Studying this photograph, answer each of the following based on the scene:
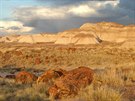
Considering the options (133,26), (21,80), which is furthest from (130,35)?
(21,80)

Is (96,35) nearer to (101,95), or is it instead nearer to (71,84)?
(71,84)

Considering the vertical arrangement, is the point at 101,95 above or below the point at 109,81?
above

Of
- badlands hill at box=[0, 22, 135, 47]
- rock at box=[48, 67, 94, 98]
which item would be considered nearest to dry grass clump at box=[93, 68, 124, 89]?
rock at box=[48, 67, 94, 98]

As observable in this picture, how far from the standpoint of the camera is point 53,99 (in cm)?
1118

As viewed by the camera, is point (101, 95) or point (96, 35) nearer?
point (101, 95)

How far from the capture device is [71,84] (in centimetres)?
1197

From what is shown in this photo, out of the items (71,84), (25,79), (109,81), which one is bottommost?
(25,79)

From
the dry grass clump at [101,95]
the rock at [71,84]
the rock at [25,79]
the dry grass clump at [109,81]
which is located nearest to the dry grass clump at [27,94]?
the rock at [71,84]

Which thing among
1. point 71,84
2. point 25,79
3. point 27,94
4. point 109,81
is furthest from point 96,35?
point 27,94

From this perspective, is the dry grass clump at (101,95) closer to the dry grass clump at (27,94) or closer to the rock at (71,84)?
the rock at (71,84)

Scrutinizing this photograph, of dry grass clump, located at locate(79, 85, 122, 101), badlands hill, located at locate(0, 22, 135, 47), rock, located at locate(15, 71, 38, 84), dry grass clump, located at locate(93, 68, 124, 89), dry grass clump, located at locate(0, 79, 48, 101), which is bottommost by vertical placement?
badlands hill, located at locate(0, 22, 135, 47)

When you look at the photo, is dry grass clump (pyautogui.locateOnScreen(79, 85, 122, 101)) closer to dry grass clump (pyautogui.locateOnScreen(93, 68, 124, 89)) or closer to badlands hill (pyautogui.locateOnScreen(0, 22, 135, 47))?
dry grass clump (pyautogui.locateOnScreen(93, 68, 124, 89))

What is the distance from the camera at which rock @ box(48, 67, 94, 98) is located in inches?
Result: 456

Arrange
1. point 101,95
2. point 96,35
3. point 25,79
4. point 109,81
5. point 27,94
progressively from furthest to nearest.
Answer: point 96,35, point 25,79, point 109,81, point 27,94, point 101,95
